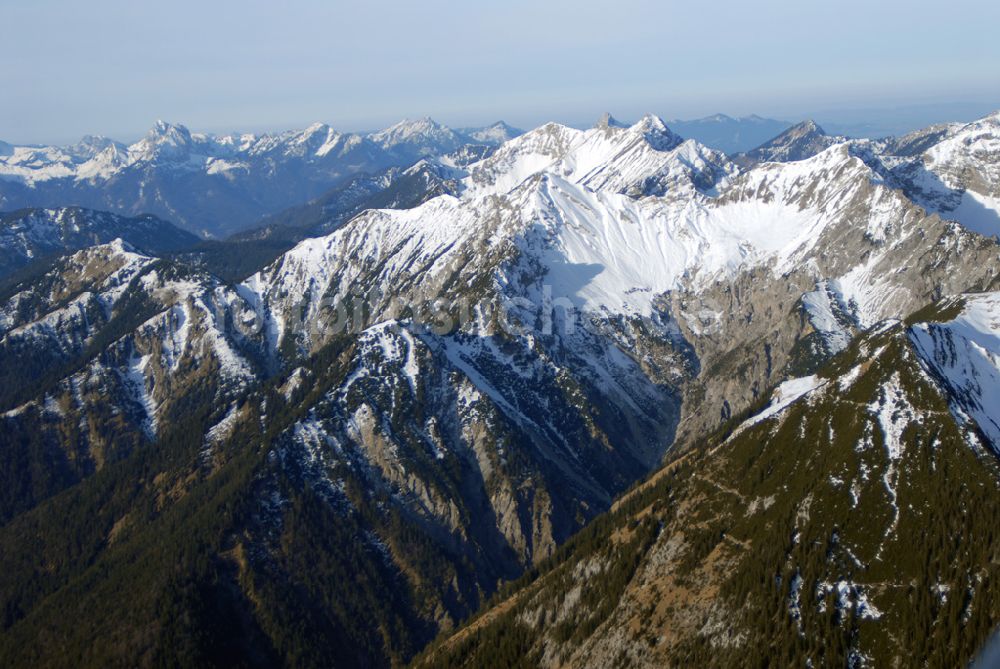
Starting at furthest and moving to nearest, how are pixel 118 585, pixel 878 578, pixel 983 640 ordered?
pixel 118 585 → pixel 878 578 → pixel 983 640

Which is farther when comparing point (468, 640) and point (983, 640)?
point (468, 640)

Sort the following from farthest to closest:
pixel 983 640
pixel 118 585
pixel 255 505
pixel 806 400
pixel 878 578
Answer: pixel 255 505 < pixel 118 585 < pixel 806 400 < pixel 878 578 < pixel 983 640

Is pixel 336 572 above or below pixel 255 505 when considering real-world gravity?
below

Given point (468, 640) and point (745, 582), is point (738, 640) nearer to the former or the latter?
point (745, 582)

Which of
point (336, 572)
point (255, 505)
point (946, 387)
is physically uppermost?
point (946, 387)

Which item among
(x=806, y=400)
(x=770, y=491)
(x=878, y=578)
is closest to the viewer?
(x=878, y=578)

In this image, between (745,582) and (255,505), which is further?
(255,505)

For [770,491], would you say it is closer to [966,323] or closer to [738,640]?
[738,640]

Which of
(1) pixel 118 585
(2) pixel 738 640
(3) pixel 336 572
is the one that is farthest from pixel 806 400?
(1) pixel 118 585

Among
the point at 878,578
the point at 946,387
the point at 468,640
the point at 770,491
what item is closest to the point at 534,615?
the point at 468,640
